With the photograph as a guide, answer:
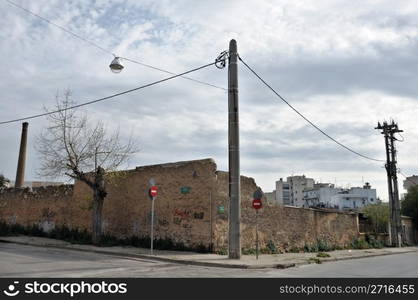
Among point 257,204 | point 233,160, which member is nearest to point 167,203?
point 233,160

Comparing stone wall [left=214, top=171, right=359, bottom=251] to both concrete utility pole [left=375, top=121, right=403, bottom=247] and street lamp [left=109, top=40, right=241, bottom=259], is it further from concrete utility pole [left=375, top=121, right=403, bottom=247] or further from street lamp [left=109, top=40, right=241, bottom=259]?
concrete utility pole [left=375, top=121, right=403, bottom=247]

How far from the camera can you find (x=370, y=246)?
31.5 meters

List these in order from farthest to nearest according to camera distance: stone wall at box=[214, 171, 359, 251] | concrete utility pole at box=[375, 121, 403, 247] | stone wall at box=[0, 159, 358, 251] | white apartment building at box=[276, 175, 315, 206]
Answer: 1. white apartment building at box=[276, 175, 315, 206]
2. concrete utility pole at box=[375, 121, 403, 247]
3. stone wall at box=[214, 171, 359, 251]
4. stone wall at box=[0, 159, 358, 251]

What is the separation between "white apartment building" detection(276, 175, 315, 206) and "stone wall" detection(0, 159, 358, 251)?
82.9m

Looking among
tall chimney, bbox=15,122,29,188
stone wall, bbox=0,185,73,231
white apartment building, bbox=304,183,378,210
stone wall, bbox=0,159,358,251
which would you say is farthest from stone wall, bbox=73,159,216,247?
white apartment building, bbox=304,183,378,210

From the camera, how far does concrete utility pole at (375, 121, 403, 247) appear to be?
114 ft

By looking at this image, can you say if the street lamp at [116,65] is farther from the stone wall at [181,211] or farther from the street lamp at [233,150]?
the stone wall at [181,211]

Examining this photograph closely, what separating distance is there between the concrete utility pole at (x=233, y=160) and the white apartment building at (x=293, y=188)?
309ft

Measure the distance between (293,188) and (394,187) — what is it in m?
77.8

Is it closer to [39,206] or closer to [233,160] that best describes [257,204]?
[233,160]

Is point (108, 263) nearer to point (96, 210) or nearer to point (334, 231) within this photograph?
point (96, 210)

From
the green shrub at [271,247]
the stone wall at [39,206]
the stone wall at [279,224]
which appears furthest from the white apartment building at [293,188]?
the green shrub at [271,247]

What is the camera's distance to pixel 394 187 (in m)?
35.8

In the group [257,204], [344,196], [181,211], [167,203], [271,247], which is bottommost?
[271,247]
